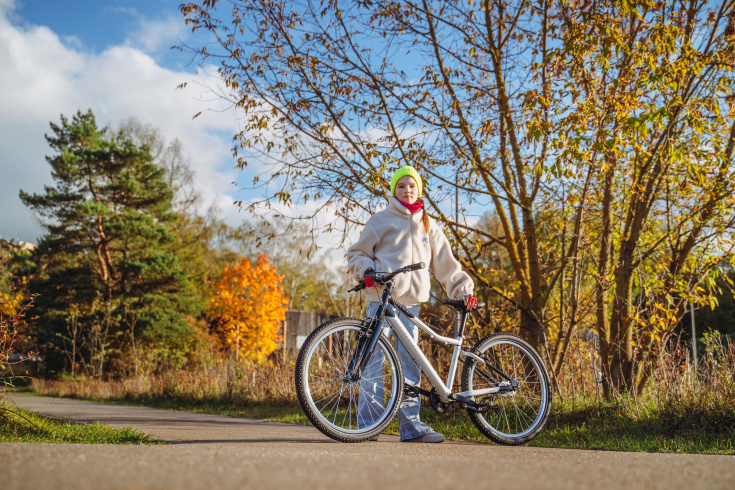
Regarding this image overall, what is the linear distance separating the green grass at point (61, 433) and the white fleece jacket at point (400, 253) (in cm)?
206

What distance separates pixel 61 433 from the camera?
455 centimetres

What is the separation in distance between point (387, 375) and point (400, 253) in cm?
92

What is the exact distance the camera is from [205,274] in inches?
1166

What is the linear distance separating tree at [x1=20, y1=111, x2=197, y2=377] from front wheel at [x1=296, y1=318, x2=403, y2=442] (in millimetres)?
20104

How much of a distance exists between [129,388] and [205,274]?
17538 millimetres

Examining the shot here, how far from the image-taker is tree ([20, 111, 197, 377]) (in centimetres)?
2291

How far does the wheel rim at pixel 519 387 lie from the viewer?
174 inches

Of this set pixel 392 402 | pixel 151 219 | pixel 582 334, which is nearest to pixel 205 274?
pixel 151 219

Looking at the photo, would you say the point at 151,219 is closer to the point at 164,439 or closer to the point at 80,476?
the point at 164,439

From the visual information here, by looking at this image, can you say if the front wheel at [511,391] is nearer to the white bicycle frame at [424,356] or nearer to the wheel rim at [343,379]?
the white bicycle frame at [424,356]

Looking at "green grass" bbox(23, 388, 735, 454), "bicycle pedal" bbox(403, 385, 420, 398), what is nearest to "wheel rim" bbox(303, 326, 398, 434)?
"bicycle pedal" bbox(403, 385, 420, 398)

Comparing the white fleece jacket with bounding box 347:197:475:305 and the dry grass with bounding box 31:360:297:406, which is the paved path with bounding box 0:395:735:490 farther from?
the dry grass with bounding box 31:360:297:406

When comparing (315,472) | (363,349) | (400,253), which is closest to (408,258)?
(400,253)

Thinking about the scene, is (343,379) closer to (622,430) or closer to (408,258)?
(408,258)
